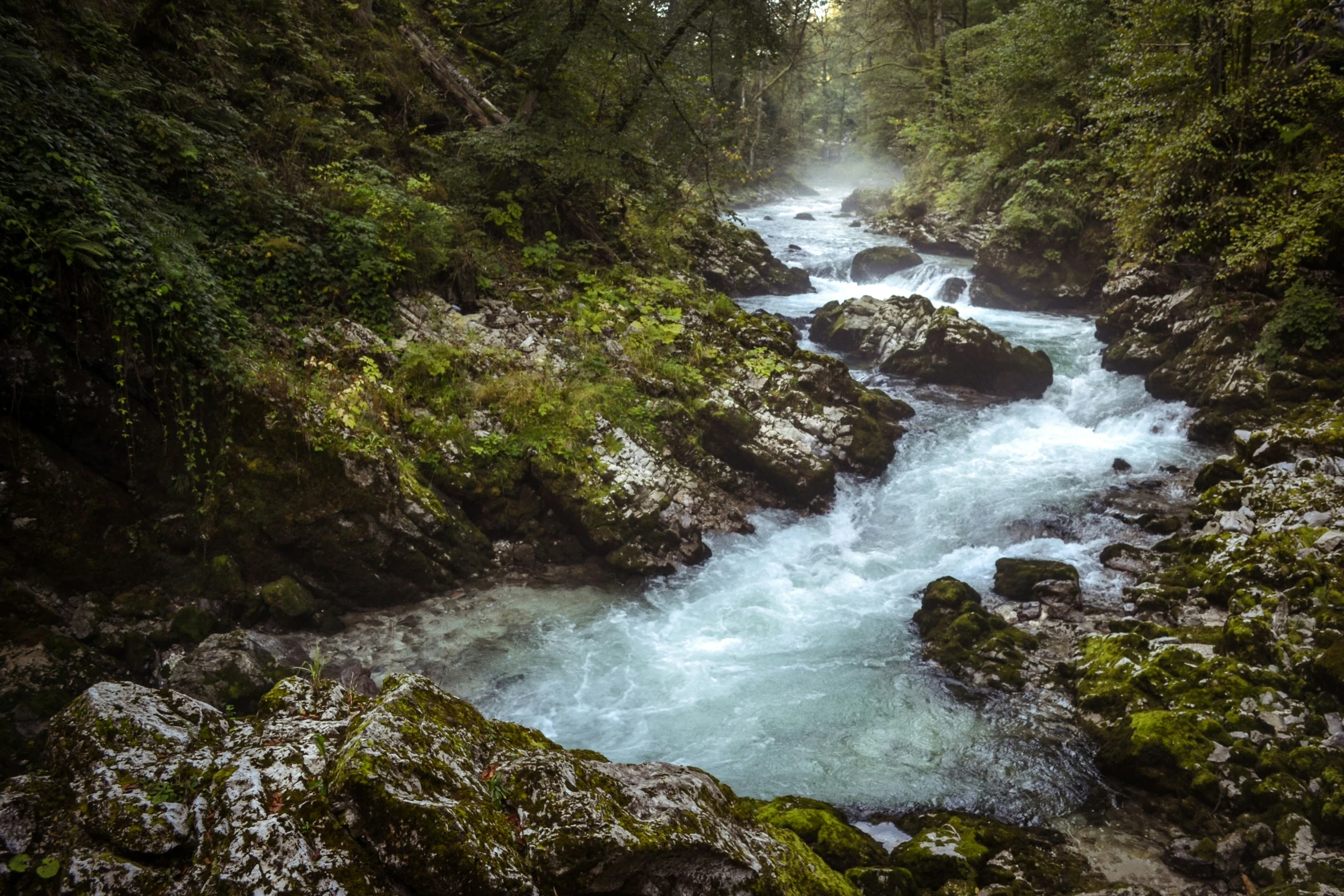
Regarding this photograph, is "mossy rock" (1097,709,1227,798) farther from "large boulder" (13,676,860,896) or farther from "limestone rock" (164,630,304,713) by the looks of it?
"limestone rock" (164,630,304,713)

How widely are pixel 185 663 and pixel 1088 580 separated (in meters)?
11.4

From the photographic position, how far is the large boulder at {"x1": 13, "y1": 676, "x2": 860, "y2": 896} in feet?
8.45

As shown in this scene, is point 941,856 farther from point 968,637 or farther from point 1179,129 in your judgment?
point 1179,129

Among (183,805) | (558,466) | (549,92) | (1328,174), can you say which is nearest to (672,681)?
(558,466)

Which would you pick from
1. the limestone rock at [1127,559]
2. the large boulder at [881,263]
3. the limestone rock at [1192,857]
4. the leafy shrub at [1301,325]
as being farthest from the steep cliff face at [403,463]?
the large boulder at [881,263]

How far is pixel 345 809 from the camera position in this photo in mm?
2771

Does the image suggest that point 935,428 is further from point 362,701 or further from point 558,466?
point 362,701

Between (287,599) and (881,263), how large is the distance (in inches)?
882

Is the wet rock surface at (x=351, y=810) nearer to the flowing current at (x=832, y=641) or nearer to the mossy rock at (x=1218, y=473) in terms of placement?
the flowing current at (x=832, y=641)

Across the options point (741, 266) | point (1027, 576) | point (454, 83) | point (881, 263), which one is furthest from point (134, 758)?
point (881, 263)

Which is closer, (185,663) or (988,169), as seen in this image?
(185,663)

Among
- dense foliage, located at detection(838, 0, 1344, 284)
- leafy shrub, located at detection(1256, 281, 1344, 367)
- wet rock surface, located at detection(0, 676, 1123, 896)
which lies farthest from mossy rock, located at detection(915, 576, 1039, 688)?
dense foliage, located at detection(838, 0, 1344, 284)

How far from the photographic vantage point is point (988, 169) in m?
24.9

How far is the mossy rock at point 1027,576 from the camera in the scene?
9.63 metres
